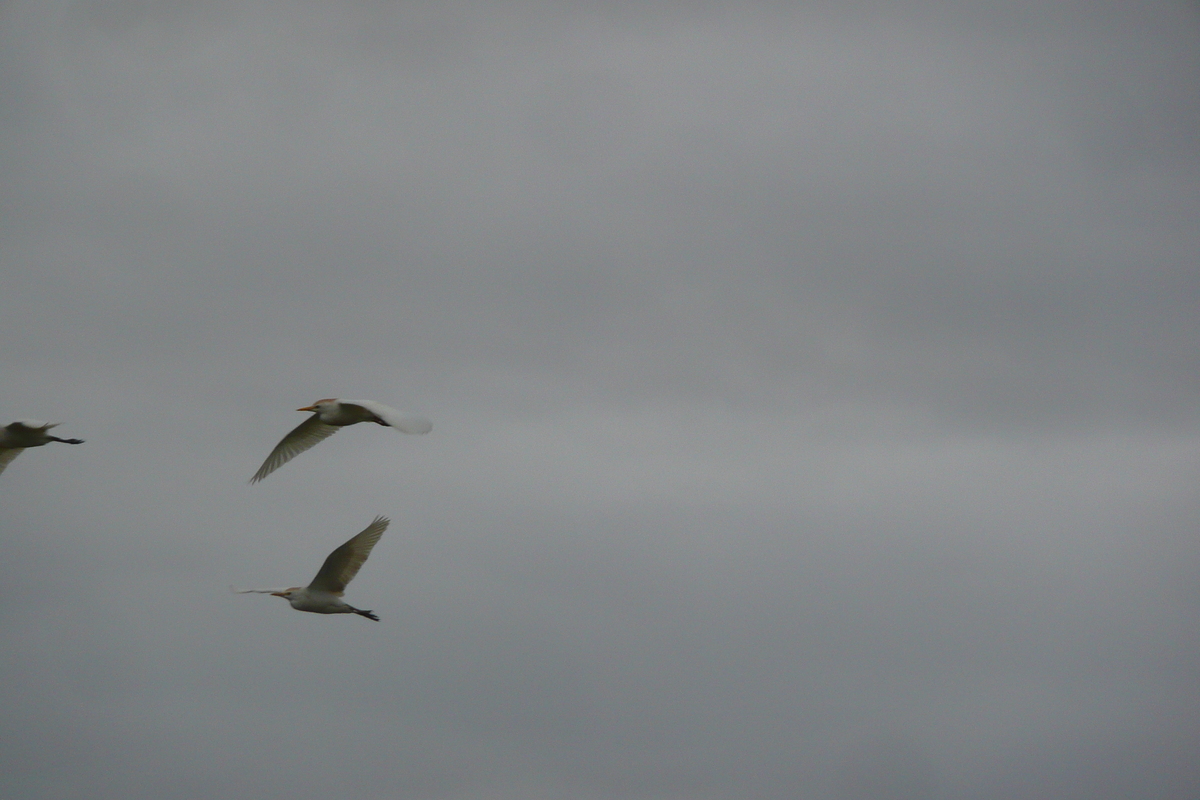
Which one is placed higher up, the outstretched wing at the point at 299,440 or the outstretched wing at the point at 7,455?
the outstretched wing at the point at 299,440

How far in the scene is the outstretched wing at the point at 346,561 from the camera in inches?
1454

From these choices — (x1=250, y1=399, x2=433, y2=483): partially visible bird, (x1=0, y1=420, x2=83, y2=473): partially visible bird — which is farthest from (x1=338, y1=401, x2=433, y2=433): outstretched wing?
(x1=0, y1=420, x2=83, y2=473): partially visible bird

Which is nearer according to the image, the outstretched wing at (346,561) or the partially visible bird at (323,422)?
the partially visible bird at (323,422)

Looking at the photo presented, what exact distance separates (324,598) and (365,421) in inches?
234

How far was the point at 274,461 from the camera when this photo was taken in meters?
37.9

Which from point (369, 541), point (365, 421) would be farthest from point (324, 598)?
point (365, 421)

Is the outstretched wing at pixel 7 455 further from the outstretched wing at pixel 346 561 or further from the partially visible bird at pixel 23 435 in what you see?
the outstretched wing at pixel 346 561

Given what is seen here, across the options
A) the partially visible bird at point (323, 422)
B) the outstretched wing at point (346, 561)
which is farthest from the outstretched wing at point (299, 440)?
the outstretched wing at point (346, 561)

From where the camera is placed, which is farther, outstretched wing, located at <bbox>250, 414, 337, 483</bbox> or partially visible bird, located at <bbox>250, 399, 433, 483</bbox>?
outstretched wing, located at <bbox>250, 414, 337, 483</bbox>

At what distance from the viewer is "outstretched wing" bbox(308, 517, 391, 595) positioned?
36938 millimetres

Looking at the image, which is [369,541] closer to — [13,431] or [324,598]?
[324,598]

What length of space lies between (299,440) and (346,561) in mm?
3810

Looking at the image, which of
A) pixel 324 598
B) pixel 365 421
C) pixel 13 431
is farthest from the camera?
pixel 324 598

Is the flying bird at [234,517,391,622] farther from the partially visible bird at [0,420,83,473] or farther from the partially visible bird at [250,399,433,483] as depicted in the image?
the partially visible bird at [0,420,83,473]
